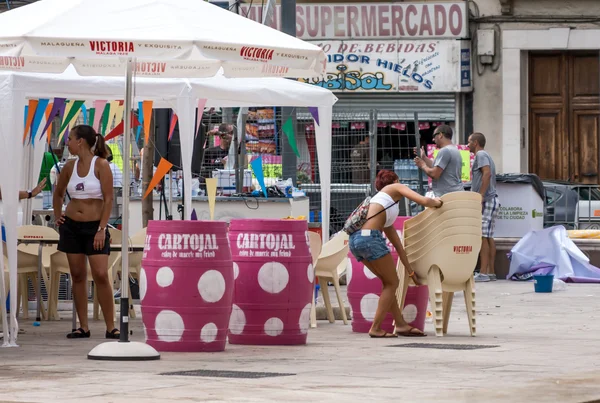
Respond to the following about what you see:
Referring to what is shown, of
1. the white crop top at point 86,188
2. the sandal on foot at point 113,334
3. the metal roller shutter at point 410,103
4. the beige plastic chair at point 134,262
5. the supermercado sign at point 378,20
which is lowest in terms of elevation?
the sandal on foot at point 113,334

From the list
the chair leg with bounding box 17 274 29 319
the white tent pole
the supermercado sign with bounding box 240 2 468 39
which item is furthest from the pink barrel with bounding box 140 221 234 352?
the supermercado sign with bounding box 240 2 468 39

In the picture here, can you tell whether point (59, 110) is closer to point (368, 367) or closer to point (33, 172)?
point (33, 172)

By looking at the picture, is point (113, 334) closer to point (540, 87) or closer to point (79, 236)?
point (79, 236)

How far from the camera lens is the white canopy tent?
11.3 m

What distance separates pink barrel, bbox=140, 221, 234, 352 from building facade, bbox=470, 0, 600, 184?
63.8 ft

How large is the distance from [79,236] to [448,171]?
6.37 meters

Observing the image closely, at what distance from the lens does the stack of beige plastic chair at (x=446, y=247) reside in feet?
37.7

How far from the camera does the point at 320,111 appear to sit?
49.3ft

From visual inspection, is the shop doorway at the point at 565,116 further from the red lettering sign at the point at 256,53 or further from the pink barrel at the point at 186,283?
the pink barrel at the point at 186,283

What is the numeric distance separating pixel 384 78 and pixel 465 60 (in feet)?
5.89

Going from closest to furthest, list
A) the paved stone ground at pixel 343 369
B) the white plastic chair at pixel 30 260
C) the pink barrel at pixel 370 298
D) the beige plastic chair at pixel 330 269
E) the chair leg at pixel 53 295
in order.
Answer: the paved stone ground at pixel 343 369, the pink barrel at pixel 370 298, the beige plastic chair at pixel 330 269, the chair leg at pixel 53 295, the white plastic chair at pixel 30 260

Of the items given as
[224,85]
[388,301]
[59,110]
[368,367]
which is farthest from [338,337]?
[59,110]

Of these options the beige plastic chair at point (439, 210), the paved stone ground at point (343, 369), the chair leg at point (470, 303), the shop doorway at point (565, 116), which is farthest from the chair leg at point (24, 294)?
the shop doorway at point (565, 116)

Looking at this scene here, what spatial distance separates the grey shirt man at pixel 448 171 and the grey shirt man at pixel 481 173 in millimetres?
2145
